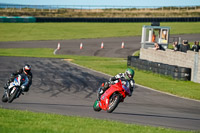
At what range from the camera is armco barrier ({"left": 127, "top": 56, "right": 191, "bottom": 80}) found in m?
22.1

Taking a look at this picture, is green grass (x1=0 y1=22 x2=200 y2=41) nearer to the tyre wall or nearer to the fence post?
the tyre wall

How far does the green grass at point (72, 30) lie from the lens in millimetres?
52625

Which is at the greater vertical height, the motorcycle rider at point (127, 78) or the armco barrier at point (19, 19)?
the motorcycle rider at point (127, 78)

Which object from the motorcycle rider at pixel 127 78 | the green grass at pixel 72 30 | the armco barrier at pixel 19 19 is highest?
the motorcycle rider at pixel 127 78

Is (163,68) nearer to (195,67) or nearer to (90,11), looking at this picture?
(195,67)

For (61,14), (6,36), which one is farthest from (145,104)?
(61,14)

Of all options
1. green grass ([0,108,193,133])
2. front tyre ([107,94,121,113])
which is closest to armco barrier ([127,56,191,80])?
front tyre ([107,94,121,113])

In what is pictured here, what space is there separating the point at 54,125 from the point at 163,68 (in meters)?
16.1

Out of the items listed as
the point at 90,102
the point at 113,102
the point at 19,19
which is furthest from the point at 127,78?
the point at 19,19

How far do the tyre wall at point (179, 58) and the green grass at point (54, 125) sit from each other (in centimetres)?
1309

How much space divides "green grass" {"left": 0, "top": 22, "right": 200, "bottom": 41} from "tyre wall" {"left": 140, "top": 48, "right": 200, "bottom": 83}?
82.4ft

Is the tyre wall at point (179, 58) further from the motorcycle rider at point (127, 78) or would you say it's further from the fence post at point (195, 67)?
the motorcycle rider at point (127, 78)

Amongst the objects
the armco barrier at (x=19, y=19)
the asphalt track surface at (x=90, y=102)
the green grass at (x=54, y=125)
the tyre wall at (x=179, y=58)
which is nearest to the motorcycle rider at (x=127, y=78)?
the asphalt track surface at (x=90, y=102)

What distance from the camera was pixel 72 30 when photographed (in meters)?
58.8
